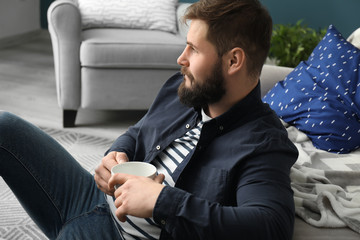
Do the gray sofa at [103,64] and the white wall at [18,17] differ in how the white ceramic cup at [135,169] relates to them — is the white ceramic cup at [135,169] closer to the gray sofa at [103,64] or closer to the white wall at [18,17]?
the gray sofa at [103,64]

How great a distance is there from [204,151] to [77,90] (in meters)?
1.73

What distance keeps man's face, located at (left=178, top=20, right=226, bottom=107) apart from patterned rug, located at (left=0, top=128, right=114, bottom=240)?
0.92 meters

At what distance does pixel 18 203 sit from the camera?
6.05 feet

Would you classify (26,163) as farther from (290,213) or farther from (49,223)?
(290,213)

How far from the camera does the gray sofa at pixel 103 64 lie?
2490 millimetres

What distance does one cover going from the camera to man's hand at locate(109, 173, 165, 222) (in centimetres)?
81

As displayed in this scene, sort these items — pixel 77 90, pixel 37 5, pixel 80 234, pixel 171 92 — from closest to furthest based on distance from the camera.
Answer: pixel 80 234 → pixel 171 92 → pixel 77 90 → pixel 37 5

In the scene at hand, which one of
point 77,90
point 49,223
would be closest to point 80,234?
point 49,223

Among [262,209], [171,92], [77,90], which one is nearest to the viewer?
[262,209]

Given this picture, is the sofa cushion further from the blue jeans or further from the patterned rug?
the blue jeans

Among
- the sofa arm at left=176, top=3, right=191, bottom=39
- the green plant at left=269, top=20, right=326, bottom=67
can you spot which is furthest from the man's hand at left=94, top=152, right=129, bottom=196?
the green plant at left=269, top=20, right=326, bottom=67

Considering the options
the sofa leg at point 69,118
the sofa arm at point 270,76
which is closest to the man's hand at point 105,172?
the sofa arm at point 270,76

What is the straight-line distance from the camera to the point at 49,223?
3.67 ft

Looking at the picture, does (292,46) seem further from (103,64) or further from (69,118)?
(69,118)
